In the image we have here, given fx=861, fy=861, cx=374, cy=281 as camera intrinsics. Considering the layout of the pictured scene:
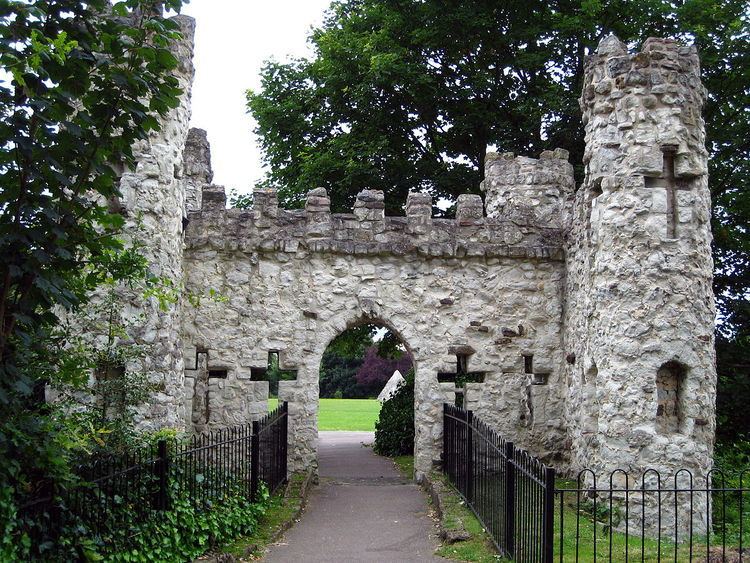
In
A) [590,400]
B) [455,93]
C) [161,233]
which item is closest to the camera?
[161,233]

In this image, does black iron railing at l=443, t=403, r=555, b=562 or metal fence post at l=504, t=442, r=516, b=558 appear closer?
black iron railing at l=443, t=403, r=555, b=562

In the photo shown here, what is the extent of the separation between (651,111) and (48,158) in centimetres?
677

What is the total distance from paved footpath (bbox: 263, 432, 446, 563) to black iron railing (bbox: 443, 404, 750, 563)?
65 centimetres

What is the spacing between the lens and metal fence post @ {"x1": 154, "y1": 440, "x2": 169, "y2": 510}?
6941 mm

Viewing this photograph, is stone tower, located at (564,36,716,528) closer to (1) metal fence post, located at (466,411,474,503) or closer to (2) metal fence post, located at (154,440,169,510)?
(1) metal fence post, located at (466,411,474,503)

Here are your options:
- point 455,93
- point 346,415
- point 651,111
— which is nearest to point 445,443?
point 651,111

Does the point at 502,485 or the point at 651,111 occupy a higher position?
the point at 651,111

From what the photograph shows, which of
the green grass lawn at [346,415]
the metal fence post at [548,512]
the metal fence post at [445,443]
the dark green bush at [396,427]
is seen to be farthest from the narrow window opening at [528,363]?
the green grass lawn at [346,415]

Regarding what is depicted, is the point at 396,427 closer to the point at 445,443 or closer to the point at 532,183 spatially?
the point at 445,443

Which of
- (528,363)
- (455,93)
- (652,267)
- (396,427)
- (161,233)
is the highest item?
(455,93)

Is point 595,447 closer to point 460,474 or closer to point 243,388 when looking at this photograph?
point 460,474

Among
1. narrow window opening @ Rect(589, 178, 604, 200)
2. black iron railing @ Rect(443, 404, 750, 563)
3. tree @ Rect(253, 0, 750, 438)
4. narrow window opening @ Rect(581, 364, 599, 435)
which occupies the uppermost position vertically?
tree @ Rect(253, 0, 750, 438)

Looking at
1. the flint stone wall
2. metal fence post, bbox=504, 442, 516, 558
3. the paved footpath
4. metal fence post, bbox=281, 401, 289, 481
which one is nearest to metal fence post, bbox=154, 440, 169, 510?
the paved footpath

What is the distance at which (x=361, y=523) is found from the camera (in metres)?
9.43
